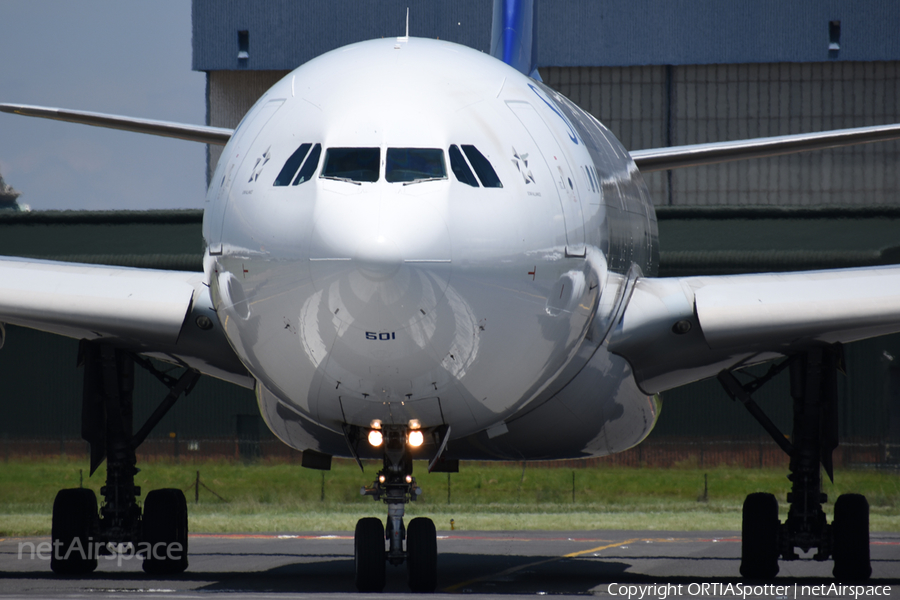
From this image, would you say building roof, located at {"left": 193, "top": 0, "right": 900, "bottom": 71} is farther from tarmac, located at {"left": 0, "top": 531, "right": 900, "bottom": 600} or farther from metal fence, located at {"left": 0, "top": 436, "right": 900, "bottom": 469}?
tarmac, located at {"left": 0, "top": 531, "right": 900, "bottom": 600}

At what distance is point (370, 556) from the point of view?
1001 cm

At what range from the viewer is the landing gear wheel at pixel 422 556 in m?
9.91

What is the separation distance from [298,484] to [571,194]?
696 inches

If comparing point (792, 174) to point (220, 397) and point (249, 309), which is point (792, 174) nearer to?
point (220, 397)

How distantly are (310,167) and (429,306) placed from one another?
1.32 metres

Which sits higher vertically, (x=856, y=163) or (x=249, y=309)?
(x=856, y=163)

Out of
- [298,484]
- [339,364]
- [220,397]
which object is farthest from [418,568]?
[220,397]

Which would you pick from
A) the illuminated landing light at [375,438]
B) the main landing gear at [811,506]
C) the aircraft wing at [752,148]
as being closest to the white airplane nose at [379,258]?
the illuminated landing light at [375,438]

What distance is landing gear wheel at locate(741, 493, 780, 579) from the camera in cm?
1278

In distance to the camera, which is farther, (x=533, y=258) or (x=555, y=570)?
(x=555, y=570)

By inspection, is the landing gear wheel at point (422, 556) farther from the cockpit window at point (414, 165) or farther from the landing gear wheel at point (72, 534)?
the landing gear wheel at point (72, 534)

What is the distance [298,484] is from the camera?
26031 mm

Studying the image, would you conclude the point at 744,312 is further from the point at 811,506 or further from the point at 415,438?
the point at 415,438

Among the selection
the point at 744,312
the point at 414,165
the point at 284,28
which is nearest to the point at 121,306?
the point at 414,165
